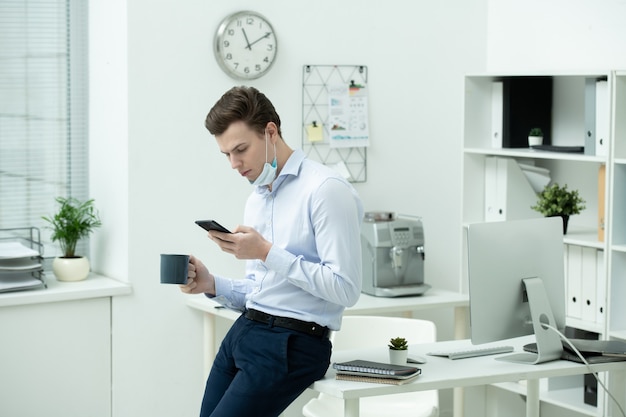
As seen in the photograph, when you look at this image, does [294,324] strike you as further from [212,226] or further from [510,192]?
[510,192]

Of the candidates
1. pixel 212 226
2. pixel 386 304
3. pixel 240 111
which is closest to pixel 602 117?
pixel 386 304

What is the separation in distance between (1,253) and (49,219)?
0.39 m

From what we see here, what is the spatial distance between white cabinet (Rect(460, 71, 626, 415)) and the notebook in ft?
4.30

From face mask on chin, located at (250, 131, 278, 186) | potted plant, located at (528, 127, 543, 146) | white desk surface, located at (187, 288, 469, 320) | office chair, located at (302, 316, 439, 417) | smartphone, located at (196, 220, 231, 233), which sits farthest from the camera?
potted plant, located at (528, 127, 543, 146)

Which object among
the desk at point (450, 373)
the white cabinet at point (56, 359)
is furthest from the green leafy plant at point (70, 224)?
the desk at point (450, 373)

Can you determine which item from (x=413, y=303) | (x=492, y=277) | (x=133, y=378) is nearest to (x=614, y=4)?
(x=413, y=303)

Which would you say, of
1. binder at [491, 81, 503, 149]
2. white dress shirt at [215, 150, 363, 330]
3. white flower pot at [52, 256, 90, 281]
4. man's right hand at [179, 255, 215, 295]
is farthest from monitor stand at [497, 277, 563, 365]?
white flower pot at [52, 256, 90, 281]

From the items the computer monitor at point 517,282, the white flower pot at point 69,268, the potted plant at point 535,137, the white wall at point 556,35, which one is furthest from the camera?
the potted plant at point 535,137

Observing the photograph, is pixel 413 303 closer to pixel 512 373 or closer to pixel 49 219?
pixel 512 373

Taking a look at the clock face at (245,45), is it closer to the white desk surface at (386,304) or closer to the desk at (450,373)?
the white desk surface at (386,304)

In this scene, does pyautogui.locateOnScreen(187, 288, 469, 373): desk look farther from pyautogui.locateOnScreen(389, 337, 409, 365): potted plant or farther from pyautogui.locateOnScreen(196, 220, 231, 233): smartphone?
pyautogui.locateOnScreen(196, 220, 231, 233): smartphone

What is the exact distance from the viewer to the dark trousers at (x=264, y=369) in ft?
7.26

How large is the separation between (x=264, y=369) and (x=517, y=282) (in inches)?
30.5

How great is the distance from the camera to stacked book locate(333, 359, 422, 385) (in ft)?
7.45
